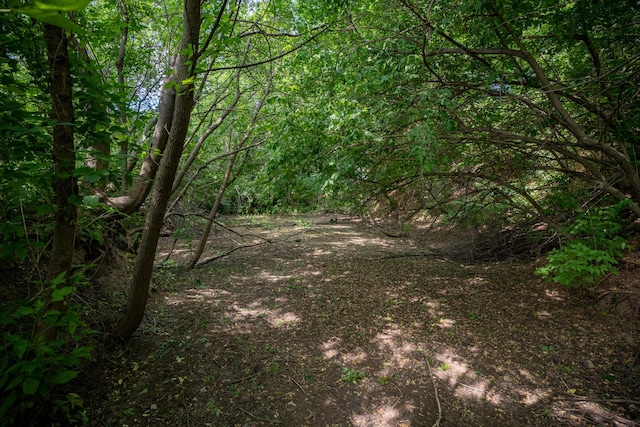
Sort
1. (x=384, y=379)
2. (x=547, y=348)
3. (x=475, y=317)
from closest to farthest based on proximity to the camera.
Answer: (x=384, y=379), (x=547, y=348), (x=475, y=317)

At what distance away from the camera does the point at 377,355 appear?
3910 millimetres

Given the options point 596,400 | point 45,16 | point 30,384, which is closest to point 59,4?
point 45,16

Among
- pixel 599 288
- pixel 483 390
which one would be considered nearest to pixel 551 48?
pixel 599 288

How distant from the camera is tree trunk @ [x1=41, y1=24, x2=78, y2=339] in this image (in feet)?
6.72

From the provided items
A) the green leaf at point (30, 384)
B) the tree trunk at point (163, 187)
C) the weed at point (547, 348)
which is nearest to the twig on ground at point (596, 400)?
the weed at point (547, 348)

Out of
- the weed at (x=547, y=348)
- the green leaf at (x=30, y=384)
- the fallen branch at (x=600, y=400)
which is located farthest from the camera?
the weed at (x=547, y=348)

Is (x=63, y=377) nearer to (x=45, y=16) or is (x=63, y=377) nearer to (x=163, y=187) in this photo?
(x=163, y=187)

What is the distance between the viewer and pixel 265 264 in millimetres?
7969

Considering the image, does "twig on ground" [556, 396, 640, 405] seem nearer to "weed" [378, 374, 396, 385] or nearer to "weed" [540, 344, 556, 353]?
"weed" [540, 344, 556, 353]

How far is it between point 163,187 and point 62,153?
1.01 meters

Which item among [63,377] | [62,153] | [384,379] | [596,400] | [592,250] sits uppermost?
[62,153]

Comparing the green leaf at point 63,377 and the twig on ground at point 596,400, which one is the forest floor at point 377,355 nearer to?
the twig on ground at point 596,400

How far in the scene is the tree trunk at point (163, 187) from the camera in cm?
262

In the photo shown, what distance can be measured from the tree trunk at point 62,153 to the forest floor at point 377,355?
4.66 feet
